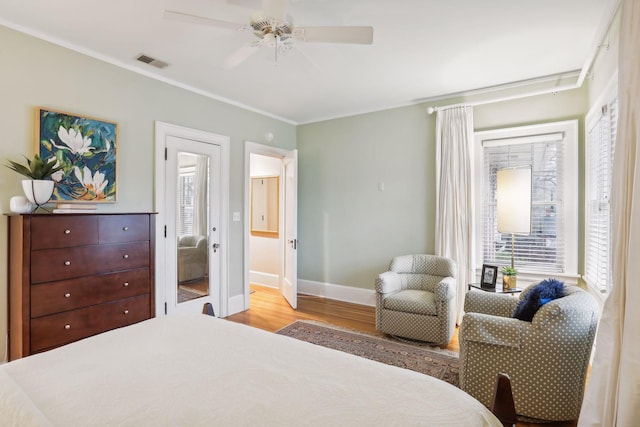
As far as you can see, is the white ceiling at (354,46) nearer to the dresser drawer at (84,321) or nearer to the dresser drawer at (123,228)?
the dresser drawer at (123,228)

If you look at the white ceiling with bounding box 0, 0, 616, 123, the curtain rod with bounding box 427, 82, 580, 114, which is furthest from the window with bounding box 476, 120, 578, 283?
the white ceiling with bounding box 0, 0, 616, 123

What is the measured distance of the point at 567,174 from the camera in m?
3.36

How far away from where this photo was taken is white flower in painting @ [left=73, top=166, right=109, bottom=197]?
9.20 ft

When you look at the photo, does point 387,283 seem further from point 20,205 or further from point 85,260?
point 20,205

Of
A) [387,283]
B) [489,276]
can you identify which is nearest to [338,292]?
[387,283]

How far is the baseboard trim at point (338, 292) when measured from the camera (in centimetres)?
463

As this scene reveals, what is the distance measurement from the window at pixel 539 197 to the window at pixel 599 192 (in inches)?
6.4

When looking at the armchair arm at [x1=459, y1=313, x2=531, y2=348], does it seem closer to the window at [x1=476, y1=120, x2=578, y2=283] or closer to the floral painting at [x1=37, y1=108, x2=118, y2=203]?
the window at [x1=476, y1=120, x2=578, y2=283]

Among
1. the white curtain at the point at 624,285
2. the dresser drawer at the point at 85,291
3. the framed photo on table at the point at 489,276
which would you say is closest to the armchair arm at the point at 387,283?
→ the framed photo on table at the point at 489,276

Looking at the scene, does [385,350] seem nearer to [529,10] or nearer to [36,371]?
[36,371]

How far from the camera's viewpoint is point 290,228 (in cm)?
469

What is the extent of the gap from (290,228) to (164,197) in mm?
1771

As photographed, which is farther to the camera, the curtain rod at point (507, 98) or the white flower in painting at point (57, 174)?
the curtain rod at point (507, 98)

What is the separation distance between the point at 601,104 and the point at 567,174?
3.13 feet
